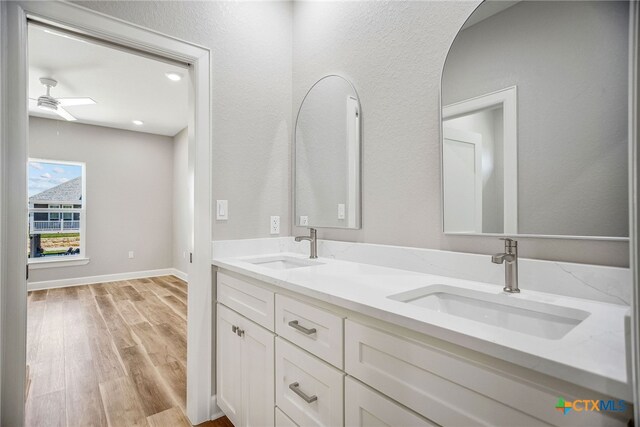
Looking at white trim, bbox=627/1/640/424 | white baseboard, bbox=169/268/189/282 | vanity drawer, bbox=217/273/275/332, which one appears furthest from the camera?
white baseboard, bbox=169/268/189/282

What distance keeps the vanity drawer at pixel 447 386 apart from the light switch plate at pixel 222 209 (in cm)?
114

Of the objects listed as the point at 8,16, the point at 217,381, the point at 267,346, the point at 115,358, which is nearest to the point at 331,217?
the point at 267,346

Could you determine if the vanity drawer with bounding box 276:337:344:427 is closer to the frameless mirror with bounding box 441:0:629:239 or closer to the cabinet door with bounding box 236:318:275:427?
the cabinet door with bounding box 236:318:275:427

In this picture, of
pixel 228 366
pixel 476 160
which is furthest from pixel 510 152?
pixel 228 366

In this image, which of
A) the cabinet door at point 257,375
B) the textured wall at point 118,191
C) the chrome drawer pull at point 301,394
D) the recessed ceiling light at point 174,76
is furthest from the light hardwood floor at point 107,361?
the recessed ceiling light at point 174,76

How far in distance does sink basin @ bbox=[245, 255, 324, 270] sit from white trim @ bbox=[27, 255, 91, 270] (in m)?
4.64

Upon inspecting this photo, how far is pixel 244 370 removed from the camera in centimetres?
151

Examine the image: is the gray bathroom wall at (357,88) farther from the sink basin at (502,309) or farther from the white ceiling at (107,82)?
the white ceiling at (107,82)

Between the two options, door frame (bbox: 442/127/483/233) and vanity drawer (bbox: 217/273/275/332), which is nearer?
door frame (bbox: 442/127/483/233)

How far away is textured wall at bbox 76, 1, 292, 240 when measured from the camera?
1804 millimetres

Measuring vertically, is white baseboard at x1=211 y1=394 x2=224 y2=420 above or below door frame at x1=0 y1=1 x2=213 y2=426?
below

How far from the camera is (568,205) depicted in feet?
3.41

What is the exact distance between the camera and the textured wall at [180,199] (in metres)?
5.44

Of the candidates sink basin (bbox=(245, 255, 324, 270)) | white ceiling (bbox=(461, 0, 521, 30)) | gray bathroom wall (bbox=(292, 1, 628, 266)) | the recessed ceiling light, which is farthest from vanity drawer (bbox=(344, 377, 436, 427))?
the recessed ceiling light
